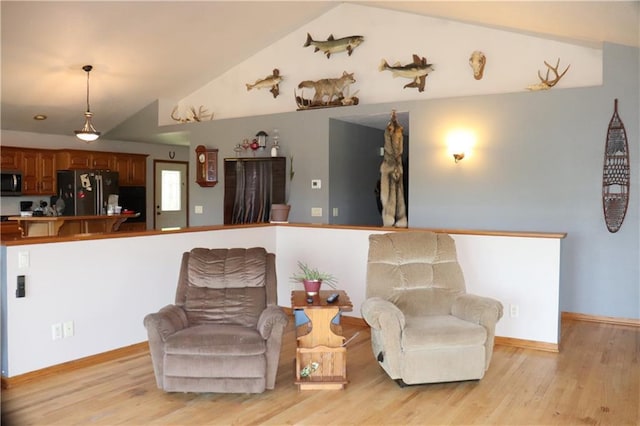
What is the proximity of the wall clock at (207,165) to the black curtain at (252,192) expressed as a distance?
50 centimetres

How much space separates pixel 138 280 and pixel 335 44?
13.8 feet

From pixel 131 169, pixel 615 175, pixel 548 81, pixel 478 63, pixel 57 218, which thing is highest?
pixel 478 63

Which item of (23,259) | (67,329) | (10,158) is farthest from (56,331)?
(10,158)

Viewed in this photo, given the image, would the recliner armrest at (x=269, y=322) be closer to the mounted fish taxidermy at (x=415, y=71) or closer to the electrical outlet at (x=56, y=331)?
the electrical outlet at (x=56, y=331)

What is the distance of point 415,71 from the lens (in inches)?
251

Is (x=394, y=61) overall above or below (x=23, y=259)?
above

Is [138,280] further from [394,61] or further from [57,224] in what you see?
[57,224]

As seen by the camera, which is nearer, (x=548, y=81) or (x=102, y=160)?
(x=548, y=81)

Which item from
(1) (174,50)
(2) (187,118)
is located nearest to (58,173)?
(2) (187,118)

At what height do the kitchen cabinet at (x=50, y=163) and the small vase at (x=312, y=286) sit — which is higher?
the kitchen cabinet at (x=50, y=163)

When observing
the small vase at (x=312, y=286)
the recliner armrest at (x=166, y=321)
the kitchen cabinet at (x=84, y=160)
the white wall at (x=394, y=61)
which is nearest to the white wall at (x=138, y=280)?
the recliner armrest at (x=166, y=321)

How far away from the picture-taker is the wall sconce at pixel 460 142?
6.04m

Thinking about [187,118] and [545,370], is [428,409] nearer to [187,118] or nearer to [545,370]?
[545,370]

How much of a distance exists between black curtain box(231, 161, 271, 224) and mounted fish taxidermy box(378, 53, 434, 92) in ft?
7.24
